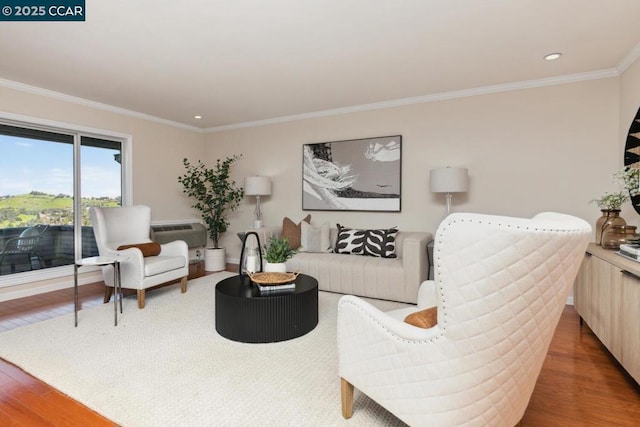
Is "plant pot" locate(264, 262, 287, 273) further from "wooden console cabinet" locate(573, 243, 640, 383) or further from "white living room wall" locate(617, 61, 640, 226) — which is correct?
"white living room wall" locate(617, 61, 640, 226)

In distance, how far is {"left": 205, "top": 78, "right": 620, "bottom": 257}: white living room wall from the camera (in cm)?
331

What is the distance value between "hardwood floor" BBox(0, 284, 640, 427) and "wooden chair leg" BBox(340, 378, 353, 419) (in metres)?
0.86

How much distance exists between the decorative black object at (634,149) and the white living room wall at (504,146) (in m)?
0.28

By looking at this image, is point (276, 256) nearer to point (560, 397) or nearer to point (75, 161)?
point (560, 397)

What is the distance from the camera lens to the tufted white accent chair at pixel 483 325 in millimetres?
963

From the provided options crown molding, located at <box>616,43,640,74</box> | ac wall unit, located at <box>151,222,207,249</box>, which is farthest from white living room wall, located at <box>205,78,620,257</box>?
ac wall unit, located at <box>151,222,207,249</box>

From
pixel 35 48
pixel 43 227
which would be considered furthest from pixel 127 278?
pixel 35 48

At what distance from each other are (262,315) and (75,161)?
357cm

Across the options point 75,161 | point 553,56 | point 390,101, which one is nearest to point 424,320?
point 553,56

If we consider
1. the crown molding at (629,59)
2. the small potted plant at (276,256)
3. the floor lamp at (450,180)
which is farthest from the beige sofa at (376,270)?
the crown molding at (629,59)

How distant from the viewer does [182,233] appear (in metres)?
5.13

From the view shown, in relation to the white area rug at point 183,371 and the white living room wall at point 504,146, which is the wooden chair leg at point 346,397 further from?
the white living room wall at point 504,146

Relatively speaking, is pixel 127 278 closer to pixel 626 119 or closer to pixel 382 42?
pixel 382 42

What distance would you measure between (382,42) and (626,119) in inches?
95.2
